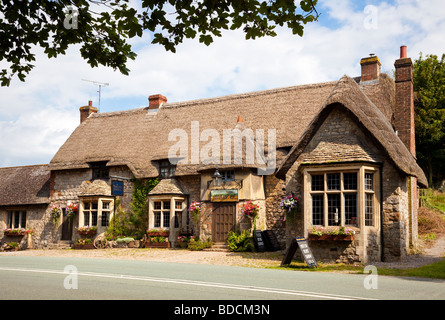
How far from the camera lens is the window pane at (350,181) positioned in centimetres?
1497

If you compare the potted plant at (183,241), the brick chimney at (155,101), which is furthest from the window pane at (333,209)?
the brick chimney at (155,101)

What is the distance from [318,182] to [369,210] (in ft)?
6.34

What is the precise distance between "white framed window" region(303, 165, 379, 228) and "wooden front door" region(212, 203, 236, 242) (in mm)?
5928

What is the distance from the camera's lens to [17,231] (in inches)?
1070

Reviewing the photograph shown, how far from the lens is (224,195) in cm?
2077

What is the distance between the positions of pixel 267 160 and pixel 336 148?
20.7 feet

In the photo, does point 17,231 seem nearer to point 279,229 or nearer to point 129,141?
point 129,141

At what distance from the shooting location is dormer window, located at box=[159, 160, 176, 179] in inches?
948

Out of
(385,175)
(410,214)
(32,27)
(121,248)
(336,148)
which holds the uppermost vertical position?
(32,27)

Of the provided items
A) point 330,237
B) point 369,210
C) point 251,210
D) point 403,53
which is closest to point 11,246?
point 251,210

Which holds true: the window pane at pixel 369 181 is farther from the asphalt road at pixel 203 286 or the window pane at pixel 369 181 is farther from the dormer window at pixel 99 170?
the dormer window at pixel 99 170

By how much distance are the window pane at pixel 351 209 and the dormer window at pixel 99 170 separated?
1573 cm

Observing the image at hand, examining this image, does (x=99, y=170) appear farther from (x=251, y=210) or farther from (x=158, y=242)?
(x=251, y=210)
